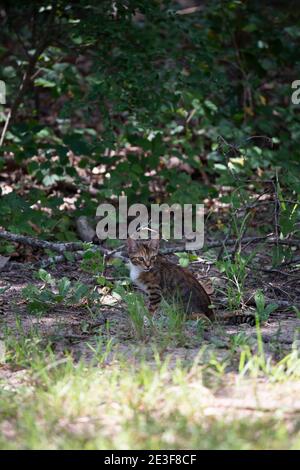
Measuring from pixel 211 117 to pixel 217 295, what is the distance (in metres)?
3.97

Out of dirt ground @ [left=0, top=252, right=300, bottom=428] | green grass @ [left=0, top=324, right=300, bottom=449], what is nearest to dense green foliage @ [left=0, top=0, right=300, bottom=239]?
dirt ground @ [left=0, top=252, right=300, bottom=428]

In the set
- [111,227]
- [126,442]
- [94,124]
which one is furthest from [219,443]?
[94,124]

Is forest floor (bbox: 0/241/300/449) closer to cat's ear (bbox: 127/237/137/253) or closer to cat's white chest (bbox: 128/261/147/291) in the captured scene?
cat's white chest (bbox: 128/261/147/291)

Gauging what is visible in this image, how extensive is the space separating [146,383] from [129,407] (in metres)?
0.18

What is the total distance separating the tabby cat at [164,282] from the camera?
19.9 ft

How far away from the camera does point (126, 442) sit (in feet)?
12.2

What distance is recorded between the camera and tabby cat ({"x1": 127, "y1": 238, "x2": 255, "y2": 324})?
607cm

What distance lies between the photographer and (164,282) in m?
6.60

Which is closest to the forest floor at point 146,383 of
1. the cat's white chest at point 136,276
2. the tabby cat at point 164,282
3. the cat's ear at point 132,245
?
the tabby cat at point 164,282

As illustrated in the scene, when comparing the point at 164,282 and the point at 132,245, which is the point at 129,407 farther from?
the point at 132,245

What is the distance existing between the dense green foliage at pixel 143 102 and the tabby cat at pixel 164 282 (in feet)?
3.75

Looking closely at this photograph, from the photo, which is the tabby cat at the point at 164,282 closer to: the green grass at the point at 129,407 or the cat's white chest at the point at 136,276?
the cat's white chest at the point at 136,276

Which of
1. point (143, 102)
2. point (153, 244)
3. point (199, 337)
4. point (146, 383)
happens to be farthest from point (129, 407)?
point (143, 102)
